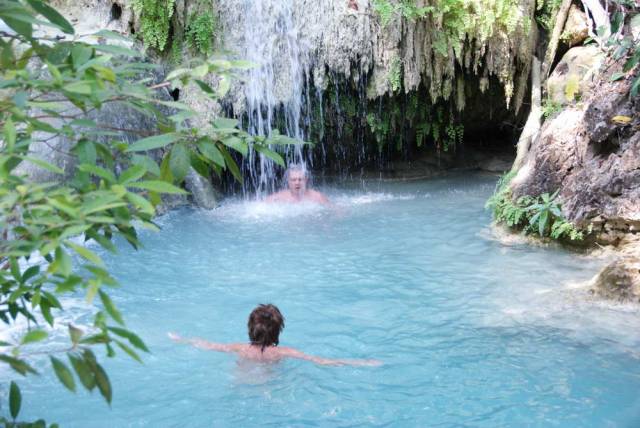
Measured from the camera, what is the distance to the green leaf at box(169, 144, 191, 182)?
6.80ft

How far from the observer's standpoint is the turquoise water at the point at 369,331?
4.47 metres

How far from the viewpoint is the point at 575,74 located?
30.9 feet

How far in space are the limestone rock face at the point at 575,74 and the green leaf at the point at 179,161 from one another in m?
7.77

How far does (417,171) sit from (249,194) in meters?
3.76

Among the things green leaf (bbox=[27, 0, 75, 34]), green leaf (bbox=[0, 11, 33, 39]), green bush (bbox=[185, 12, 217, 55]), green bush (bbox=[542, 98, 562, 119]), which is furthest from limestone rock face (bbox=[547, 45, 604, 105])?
green leaf (bbox=[0, 11, 33, 39])

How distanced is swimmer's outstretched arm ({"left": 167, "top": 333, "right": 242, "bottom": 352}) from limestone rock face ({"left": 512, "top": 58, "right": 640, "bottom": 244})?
4647 mm

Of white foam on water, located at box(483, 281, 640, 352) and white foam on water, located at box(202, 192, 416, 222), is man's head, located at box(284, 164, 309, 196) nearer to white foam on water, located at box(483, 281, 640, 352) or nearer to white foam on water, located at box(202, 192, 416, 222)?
white foam on water, located at box(202, 192, 416, 222)

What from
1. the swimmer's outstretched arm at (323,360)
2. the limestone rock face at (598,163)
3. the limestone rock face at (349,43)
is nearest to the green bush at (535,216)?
the limestone rock face at (598,163)

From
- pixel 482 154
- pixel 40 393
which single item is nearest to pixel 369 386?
pixel 40 393

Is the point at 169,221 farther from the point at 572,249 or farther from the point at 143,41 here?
the point at 572,249

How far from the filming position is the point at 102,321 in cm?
173

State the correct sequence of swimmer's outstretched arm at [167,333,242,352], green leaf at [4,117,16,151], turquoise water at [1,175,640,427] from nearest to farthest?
green leaf at [4,117,16,151], turquoise water at [1,175,640,427], swimmer's outstretched arm at [167,333,242,352]

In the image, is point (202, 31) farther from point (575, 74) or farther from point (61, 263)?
point (61, 263)

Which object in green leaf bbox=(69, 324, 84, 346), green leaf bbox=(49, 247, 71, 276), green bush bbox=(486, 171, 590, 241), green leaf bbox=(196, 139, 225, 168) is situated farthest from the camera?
green bush bbox=(486, 171, 590, 241)
